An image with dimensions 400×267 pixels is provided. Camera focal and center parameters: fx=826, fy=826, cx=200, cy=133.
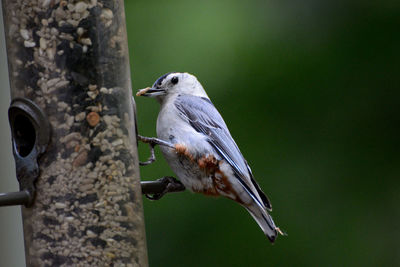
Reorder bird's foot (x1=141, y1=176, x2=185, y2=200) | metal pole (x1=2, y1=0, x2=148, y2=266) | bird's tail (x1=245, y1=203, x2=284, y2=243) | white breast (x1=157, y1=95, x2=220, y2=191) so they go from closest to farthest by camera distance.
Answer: metal pole (x1=2, y1=0, x2=148, y2=266), bird's foot (x1=141, y1=176, x2=185, y2=200), bird's tail (x1=245, y1=203, x2=284, y2=243), white breast (x1=157, y1=95, x2=220, y2=191)

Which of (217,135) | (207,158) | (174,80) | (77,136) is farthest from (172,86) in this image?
(77,136)

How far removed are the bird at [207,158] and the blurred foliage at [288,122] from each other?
2.15ft

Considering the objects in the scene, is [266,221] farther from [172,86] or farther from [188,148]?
[172,86]

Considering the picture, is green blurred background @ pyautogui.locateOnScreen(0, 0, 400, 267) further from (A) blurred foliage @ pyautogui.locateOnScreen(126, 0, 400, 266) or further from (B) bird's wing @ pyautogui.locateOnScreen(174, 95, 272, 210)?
(B) bird's wing @ pyautogui.locateOnScreen(174, 95, 272, 210)

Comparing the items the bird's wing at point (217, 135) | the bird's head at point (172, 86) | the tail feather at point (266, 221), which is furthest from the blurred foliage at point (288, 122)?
the tail feather at point (266, 221)

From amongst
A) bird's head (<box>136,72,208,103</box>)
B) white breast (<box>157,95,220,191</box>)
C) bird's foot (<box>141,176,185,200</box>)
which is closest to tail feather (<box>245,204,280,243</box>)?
white breast (<box>157,95,220,191</box>)

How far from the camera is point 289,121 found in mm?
5367

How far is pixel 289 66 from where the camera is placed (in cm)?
539

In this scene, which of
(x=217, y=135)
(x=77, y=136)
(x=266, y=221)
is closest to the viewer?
(x=77, y=136)

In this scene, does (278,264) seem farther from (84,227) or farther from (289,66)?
(84,227)

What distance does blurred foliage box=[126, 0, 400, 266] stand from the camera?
17.2 ft

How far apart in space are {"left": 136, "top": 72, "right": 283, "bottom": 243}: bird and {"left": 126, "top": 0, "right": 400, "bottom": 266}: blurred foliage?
657 mm

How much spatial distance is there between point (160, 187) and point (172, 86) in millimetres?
720

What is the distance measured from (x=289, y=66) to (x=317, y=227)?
1.06 m
